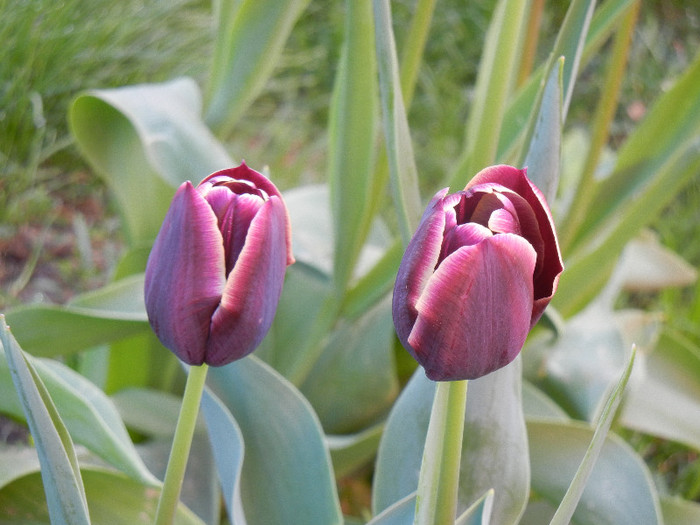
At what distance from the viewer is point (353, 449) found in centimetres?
71

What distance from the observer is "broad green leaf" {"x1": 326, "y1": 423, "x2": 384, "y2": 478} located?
0.70 meters

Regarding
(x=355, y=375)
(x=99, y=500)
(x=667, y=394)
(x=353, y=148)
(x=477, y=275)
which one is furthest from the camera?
(x=667, y=394)

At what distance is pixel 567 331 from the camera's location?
88 cm

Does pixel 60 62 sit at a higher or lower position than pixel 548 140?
lower

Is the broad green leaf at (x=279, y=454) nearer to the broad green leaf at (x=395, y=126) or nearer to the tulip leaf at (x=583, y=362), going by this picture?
the broad green leaf at (x=395, y=126)

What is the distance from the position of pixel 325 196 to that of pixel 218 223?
64 cm

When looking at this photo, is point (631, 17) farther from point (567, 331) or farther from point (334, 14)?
point (334, 14)

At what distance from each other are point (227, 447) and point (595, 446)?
0.70ft

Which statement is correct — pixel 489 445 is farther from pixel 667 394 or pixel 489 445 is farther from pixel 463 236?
pixel 667 394

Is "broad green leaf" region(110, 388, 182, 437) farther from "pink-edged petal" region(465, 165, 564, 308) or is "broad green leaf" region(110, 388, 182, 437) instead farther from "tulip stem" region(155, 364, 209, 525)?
"pink-edged petal" region(465, 165, 564, 308)

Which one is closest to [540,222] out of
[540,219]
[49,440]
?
[540,219]

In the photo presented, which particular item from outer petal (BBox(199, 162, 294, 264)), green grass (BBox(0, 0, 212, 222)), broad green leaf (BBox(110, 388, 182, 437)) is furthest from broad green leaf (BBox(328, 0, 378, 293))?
green grass (BBox(0, 0, 212, 222))

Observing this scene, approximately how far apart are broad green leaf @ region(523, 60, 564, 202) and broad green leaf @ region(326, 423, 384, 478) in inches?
12.0

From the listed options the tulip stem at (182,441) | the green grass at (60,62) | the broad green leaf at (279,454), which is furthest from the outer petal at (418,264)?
the green grass at (60,62)
